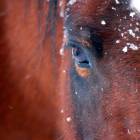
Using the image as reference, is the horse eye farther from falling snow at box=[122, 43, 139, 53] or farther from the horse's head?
falling snow at box=[122, 43, 139, 53]

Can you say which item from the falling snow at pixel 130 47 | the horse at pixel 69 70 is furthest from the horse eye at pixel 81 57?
the falling snow at pixel 130 47

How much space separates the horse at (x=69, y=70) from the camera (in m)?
1.11

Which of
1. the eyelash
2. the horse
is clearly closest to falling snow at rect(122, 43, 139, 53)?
the horse

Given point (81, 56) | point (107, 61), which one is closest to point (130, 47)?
point (107, 61)

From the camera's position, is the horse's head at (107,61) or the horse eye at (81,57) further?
the horse eye at (81,57)

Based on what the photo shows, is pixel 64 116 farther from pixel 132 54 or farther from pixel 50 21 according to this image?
pixel 132 54

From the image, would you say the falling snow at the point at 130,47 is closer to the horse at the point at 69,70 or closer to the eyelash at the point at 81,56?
the horse at the point at 69,70

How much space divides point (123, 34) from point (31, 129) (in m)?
0.93

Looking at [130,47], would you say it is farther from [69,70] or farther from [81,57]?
[69,70]

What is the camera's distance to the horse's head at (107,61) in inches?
42.8

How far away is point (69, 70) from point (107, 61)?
0.38m

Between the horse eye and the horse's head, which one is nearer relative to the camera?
the horse's head

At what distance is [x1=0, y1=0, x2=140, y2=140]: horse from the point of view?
43.8 inches

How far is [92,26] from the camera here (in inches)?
45.9
